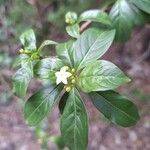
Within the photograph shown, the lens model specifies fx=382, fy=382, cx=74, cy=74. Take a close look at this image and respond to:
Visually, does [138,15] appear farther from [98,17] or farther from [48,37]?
[48,37]

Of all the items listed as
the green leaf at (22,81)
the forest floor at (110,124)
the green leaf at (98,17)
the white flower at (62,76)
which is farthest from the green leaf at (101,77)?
the forest floor at (110,124)

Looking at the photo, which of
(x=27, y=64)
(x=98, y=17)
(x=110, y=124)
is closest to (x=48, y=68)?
(x=27, y=64)

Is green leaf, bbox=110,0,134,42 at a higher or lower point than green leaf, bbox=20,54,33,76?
higher

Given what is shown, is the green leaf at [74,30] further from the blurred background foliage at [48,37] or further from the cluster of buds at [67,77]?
the blurred background foliage at [48,37]

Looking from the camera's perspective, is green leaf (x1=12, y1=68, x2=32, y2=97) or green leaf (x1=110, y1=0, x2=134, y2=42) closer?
green leaf (x1=12, y1=68, x2=32, y2=97)

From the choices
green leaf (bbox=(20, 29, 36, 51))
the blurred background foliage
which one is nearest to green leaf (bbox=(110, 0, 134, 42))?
green leaf (bbox=(20, 29, 36, 51))

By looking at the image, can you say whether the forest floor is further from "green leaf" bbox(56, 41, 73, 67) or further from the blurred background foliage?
"green leaf" bbox(56, 41, 73, 67)
